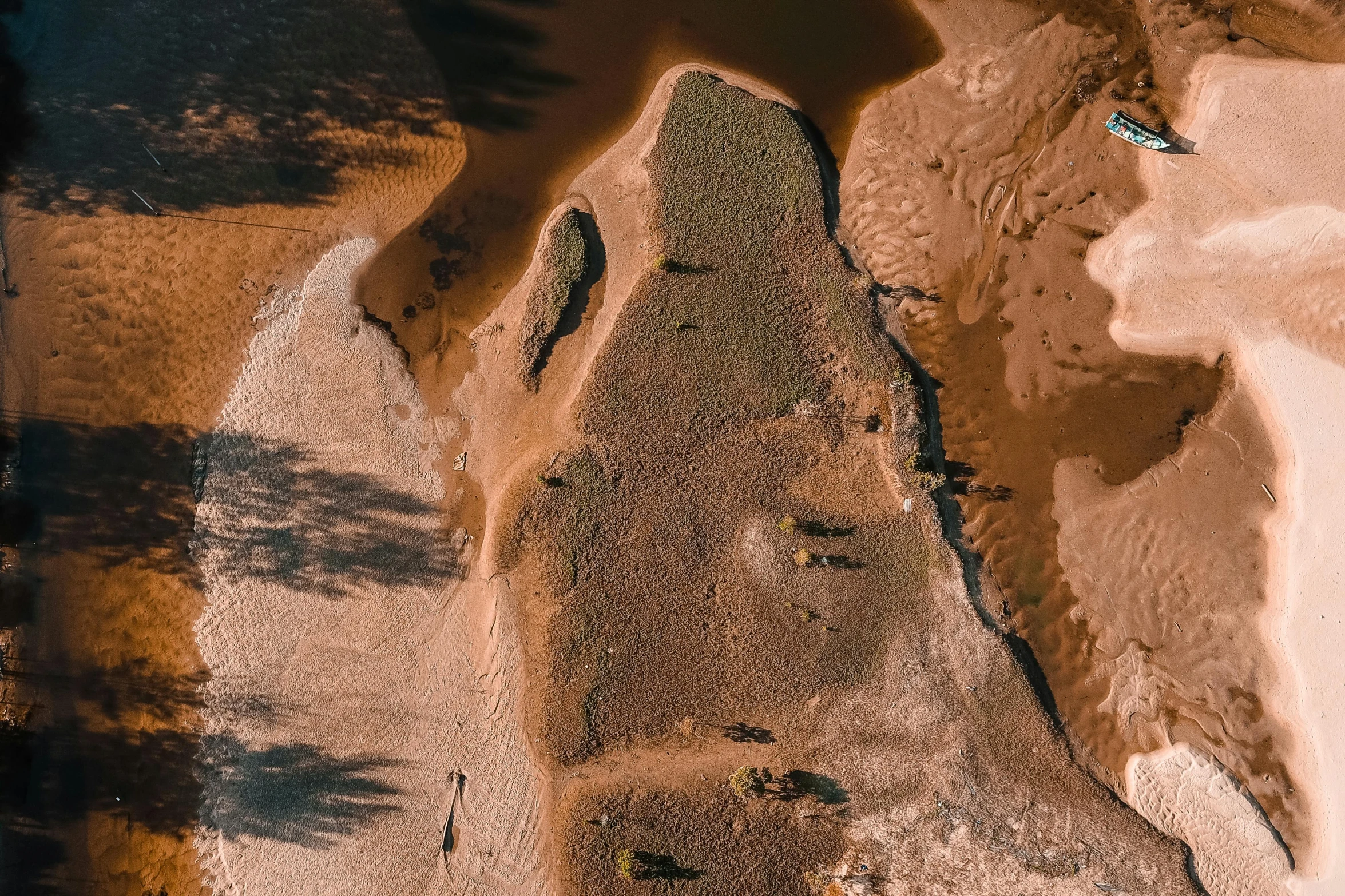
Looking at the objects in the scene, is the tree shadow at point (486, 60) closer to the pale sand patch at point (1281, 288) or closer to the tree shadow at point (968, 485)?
the tree shadow at point (968, 485)

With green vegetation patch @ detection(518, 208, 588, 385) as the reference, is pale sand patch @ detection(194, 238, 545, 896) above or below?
below

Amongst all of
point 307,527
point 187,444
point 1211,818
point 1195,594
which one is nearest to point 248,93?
point 187,444

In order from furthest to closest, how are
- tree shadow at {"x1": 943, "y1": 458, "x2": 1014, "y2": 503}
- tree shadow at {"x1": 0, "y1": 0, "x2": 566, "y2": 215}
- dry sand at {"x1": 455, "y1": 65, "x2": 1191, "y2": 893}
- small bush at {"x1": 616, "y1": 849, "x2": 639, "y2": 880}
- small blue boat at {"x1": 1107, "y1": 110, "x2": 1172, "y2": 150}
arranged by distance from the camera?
1. tree shadow at {"x1": 0, "y1": 0, "x2": 566, "y2": 215}
2. tree shadow at {"x1": 943, "y1": 458, "x2": 1014, "y2": 503}
3. small blue boat at {"x1": 1107, "y1": 110, "x2": 1172, "y2": 150}
4. dry sand at {"x1": 455, "y1": 65, "x2": 1191, "y2": 893}
5. small bush at {"x1": 616, "y1": 849, "x2": 639, "y2": 880}

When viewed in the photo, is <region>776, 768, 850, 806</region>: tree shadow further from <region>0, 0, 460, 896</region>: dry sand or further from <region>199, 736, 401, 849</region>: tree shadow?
<region>0, 0, 460, 896</region>: dry sand

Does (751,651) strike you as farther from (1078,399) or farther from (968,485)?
(1078,399)

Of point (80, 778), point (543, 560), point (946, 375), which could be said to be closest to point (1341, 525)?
point (946, 375)

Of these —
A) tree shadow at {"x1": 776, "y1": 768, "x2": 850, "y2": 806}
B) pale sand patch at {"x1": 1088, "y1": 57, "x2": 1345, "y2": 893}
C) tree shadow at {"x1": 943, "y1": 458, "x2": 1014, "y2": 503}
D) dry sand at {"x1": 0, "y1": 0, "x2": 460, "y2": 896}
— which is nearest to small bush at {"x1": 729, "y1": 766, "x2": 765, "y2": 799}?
tree shadow at {"x1": 776, "y1": 768, "x2": 850, "y2": 806}

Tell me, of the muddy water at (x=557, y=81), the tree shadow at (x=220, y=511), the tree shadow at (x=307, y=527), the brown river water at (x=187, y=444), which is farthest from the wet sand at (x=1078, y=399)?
the tree shadow at (x=220, y=511)
